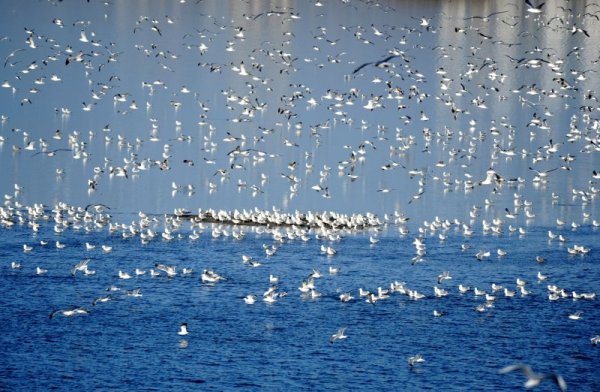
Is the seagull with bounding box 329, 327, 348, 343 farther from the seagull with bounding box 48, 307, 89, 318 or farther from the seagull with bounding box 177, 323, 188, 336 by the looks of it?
the seagull with bounding box 48, 307, 89, 318

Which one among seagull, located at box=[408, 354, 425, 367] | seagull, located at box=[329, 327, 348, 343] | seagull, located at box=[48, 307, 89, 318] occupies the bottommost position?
seagull, located at box=[408, 354, 425, 367]

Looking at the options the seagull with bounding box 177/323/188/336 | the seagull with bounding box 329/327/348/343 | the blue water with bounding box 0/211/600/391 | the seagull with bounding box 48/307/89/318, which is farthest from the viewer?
the seagull with bounding box 48/307/89/318

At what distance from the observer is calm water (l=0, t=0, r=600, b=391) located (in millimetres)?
31812

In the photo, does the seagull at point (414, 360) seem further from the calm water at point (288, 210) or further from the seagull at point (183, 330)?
the seagull at point (183, 330)

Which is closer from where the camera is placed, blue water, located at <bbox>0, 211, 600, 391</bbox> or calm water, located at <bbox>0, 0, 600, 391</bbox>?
blue water, located at <bbox>0, 211, 600, 391</bbox>

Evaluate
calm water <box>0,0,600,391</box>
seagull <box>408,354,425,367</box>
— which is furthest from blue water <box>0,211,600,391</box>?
seagull <box>408,354,425,367</box>

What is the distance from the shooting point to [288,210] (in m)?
52.1

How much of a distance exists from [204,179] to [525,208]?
1502 centimetres

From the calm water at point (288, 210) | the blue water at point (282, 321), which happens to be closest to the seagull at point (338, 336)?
the blue water at point (282, 321)

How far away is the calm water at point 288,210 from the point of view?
3181 cm

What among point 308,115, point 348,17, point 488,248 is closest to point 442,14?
point 348,17

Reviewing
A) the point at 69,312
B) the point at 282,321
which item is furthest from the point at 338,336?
the point at 69,312

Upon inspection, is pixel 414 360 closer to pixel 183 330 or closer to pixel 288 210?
pixel 183 330

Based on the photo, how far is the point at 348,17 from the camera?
133 m
